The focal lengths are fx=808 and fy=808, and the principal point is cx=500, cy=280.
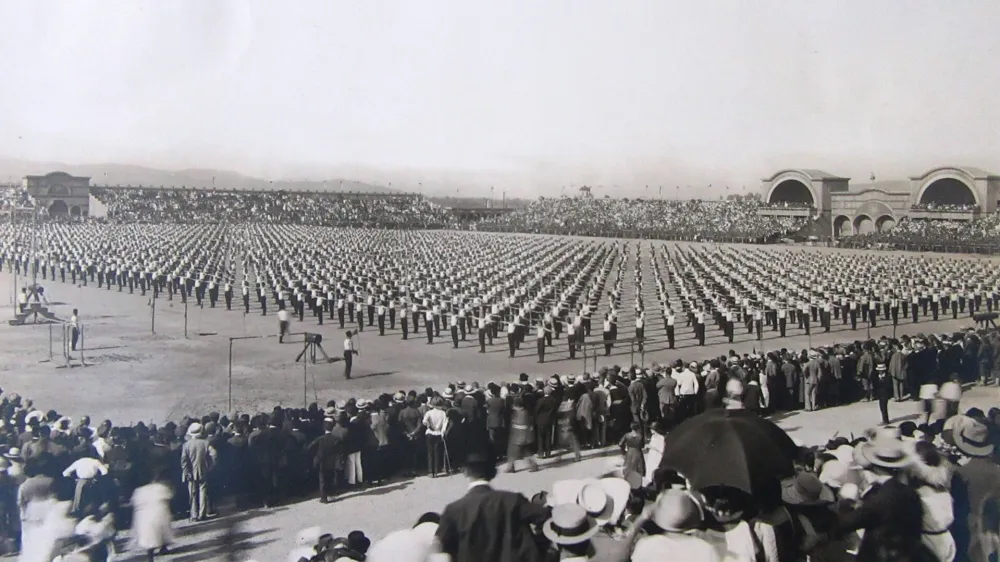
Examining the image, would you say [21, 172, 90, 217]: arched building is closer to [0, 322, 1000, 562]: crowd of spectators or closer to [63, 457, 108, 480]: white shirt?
[0, 322, 1000, 562]: crowd of spectators

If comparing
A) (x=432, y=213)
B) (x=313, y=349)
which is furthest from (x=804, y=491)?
(x=432, y=213)

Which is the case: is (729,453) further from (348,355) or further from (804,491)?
(348,355)

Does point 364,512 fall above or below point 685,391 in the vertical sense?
below

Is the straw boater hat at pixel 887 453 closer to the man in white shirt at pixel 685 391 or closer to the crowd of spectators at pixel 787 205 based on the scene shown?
the man in white shirt at pixel 685 391

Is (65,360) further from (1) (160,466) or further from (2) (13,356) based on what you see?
(1) (160,466)

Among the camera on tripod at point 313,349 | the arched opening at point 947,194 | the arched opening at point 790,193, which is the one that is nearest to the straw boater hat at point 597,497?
the camera on tripod at point 313,349

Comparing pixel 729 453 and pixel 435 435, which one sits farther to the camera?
pixel 435 435

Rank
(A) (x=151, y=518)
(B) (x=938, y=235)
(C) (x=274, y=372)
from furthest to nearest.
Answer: (B) (x=938, y=235)
(C) (x=274, y=372)
(A) (x=151, y=518)
